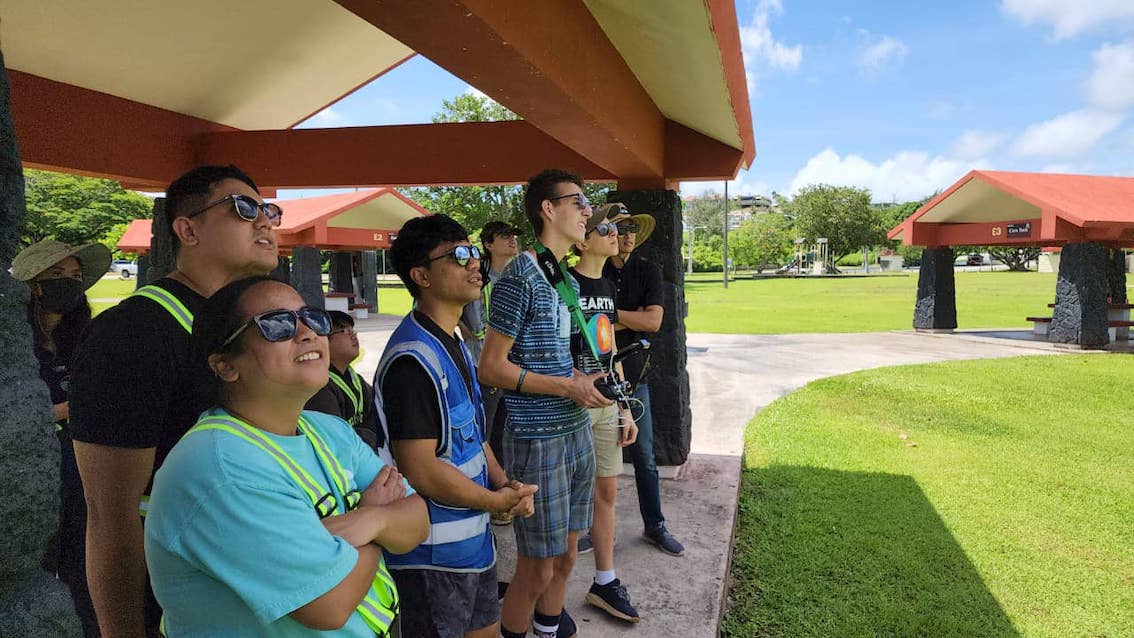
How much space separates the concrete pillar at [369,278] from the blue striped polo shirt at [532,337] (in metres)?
22.7

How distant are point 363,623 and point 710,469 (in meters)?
4.60

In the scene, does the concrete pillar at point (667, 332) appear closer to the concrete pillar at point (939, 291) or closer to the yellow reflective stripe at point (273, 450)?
the yellow reflective stripe at point (273, 450)

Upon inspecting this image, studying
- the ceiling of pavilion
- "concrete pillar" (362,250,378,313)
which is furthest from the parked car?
the ceiling of pavilion

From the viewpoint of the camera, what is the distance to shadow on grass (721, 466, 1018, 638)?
135 inches

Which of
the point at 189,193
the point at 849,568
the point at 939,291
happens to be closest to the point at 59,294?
the point at 189,193

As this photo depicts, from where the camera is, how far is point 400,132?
5.06 meters

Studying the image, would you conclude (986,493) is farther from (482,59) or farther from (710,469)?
(482,59)

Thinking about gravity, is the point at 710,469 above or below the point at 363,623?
below

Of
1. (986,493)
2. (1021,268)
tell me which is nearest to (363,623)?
(986,493)

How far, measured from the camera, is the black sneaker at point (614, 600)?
3096mm

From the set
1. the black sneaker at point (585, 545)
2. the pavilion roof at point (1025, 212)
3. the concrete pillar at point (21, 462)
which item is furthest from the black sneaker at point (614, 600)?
the pavilion roof at point (1025, 212)

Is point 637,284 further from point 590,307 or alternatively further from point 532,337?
point 532,337

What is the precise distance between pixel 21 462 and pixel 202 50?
11.9 feet

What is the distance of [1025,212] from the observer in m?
14.5
